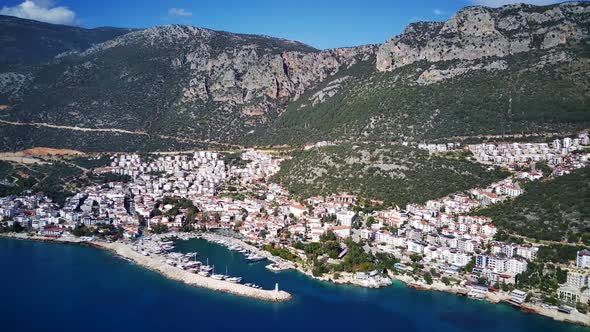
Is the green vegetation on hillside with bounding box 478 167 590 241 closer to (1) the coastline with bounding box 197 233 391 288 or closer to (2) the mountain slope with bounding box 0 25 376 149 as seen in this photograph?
(1) the coastline with bounding box 197 233 391 288

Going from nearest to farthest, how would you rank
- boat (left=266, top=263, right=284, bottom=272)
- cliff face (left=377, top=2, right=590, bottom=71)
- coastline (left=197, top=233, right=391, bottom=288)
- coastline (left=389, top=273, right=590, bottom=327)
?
coastline (left=389, top=273, right=590, bottom=327)
coastline (left=197, top=233, right=391, bottom=288)
boat (left=266, top=263, right=284, bottom=272)
cliff face (left=377, top=2, right=590, bottom=71)

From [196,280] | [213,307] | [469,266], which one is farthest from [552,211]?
[196,280]

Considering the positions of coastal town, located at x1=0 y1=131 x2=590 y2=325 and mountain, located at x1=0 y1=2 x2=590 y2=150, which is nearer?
coastal town, located at x1=0 y1=131 x2=590 y2=325

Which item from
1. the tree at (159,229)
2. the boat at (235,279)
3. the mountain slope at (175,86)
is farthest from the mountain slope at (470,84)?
the boat at (235,279)

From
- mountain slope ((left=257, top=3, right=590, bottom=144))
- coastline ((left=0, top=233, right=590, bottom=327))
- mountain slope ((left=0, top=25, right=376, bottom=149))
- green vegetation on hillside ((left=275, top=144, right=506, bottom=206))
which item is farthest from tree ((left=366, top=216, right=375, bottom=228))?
mountain slope ((left=0, top=25, right=376, bottom=149))

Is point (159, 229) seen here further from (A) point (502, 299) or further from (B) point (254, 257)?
(A) point (502, 299)

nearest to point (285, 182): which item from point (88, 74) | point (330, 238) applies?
point (330, 238)
